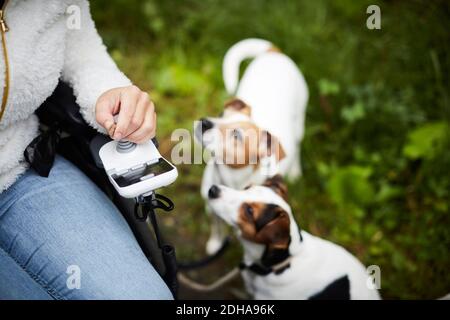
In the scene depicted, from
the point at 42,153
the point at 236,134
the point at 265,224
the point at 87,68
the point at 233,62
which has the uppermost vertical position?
the point at 87,68

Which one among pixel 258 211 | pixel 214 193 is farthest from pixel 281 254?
pixel 214 193

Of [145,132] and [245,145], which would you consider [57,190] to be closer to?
[145,132]

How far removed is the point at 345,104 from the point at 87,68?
194cm

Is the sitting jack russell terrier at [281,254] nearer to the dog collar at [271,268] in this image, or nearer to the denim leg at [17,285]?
the dog collar at [271,268]

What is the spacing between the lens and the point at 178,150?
2727mm

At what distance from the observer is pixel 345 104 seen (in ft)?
8.97

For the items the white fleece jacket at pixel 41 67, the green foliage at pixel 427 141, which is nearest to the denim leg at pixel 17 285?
the white fleece jacket at pixel 41 67

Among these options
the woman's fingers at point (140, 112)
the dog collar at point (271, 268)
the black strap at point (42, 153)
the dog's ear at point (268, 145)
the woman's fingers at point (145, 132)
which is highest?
the woman's fingers at point (140, 112)

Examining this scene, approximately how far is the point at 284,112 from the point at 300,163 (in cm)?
52

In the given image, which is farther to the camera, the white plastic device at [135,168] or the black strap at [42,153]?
the black strap at [42,153]

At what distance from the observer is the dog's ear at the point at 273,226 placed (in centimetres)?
157

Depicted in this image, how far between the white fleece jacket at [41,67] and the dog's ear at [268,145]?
0.85 m

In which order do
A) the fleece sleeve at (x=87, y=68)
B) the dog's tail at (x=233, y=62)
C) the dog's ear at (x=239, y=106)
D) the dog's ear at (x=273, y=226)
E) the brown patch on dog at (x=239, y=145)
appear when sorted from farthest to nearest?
the dog's tail at (x=233, y=62) < the dog's ear at (x=239, y=106) < the brown patch on dog at (x=239, y=145) < the dog's ear at (x=273, y=226) < the fleece sleeve at (x=87, y=68)
